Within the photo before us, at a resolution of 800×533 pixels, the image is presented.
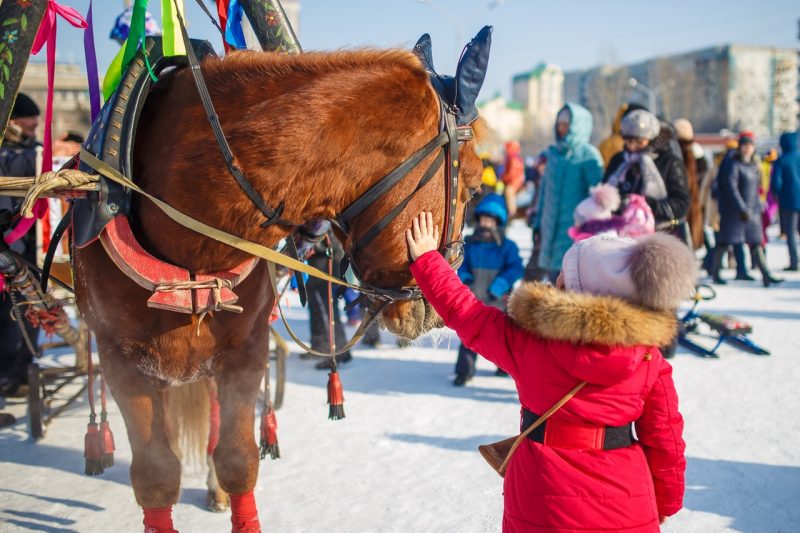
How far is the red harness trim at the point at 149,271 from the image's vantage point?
79.9 inches

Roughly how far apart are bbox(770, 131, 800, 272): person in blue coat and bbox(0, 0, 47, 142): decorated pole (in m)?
9.92

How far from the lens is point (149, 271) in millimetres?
2037

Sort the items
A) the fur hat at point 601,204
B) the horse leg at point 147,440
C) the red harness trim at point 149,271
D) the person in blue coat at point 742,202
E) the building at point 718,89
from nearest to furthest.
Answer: the red harness trim at point 149,271
the horse leg at point 147,440
the fur hat at point 601,204
the person in blue coat at point 742,202
the building at point 718,89

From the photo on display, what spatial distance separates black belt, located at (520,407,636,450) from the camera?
6.18 feet

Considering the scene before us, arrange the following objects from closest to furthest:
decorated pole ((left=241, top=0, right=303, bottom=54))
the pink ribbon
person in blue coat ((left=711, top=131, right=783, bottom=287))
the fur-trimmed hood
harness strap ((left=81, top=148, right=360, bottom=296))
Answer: the fur-trimmed hood, harness strap ((left=81, top=148, right=360, bottom=296)), the pink ribbon, decorated pole ((left=241, top=0, right=303, bottom=54)), person in blue coat ((left=711, top=131, right=783, bottom=287))

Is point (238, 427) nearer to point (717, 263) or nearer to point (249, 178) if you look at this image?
point (249, 178)

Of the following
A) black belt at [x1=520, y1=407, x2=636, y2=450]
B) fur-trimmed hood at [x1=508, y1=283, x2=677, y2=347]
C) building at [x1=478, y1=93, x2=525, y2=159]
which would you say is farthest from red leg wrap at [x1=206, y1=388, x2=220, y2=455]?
building at [x1=478, y1=93, x2=525, y2=159]

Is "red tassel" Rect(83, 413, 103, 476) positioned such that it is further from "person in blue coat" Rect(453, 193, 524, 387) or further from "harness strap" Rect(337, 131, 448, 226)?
"person in blue coat" Rect(453, 193, 524, 387)

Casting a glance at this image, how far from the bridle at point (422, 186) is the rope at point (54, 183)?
0.80m

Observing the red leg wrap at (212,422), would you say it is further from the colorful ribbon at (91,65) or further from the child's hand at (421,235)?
the child's hand at (421,235)

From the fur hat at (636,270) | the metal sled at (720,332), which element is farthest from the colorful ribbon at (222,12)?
the metal sled at (720,332)

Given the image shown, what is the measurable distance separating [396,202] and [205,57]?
883mm

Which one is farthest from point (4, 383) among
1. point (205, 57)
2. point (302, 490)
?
point (205, 57)

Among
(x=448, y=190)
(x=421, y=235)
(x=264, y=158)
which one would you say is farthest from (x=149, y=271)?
(x=448, y=190)
